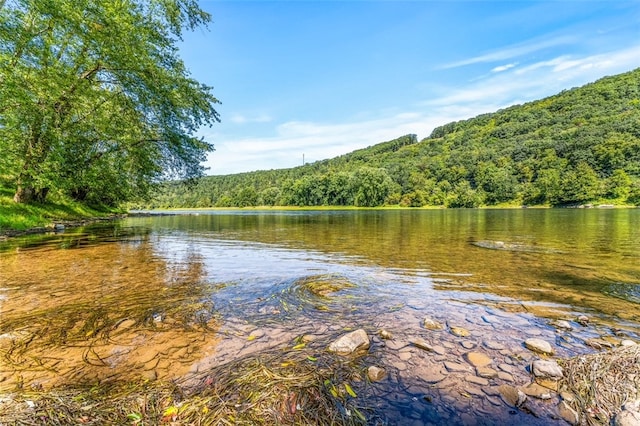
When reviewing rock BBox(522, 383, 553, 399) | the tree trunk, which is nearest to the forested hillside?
the tree trunk

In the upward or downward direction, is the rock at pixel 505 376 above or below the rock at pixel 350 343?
below

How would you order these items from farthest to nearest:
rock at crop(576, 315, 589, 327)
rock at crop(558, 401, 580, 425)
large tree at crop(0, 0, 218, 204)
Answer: large tree at crop(0, 0, 218, 204)
rock at crop(576, 315, 589, 327)
rock at crop(558, 401, 580, 425)

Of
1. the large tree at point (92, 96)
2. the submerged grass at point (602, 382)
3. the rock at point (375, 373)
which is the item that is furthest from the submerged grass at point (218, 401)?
the large tree at point (92, 96)

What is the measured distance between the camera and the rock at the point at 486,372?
3.40m

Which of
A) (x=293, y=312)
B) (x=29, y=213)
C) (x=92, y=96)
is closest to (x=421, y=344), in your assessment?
(x=293, y=312)

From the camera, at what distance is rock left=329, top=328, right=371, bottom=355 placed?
12.8 ft

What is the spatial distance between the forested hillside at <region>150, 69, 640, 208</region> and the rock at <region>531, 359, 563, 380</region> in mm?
87776

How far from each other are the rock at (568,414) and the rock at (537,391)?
0.14 meters

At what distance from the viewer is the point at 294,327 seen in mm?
4797

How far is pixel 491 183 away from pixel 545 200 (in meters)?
21.1

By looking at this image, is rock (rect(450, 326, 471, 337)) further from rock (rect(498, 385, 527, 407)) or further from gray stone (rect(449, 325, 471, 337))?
rock (rect(498, 385, 527, 407))

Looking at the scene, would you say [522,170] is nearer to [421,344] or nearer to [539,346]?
[539,346]

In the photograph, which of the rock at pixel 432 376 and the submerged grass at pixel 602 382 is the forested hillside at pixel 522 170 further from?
the submerged grass at pixel 602 382

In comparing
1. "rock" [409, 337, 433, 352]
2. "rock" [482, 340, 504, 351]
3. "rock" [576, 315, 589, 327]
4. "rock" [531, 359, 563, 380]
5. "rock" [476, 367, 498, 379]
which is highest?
"rock" [531, 359, 563, 380]
